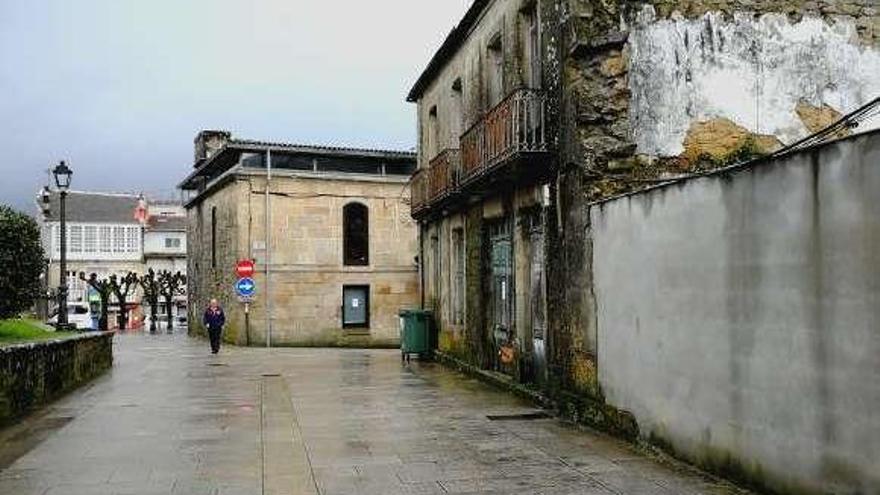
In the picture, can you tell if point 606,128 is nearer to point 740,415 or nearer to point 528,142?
point 528,142

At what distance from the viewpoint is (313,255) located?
29.3m

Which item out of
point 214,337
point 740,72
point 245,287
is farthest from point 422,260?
point 740,72

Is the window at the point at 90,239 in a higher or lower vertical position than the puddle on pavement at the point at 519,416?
higher

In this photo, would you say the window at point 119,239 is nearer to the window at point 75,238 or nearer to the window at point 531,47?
the window at point 75,238

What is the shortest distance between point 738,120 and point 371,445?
219 inches

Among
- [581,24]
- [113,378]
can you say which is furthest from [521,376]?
[113,378]

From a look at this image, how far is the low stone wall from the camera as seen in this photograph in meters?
10.5

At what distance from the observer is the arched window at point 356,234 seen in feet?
98.2

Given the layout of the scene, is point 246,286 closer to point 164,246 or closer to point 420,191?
point 420,191

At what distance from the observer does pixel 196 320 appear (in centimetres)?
3691

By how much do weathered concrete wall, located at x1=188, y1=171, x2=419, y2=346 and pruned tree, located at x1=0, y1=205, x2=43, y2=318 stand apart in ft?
37.8

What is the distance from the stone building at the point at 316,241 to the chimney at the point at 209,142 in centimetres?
465

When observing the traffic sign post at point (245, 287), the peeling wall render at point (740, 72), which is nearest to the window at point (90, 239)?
the traffic sign post at point (245, 287)

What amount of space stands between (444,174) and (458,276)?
6.96 feet
